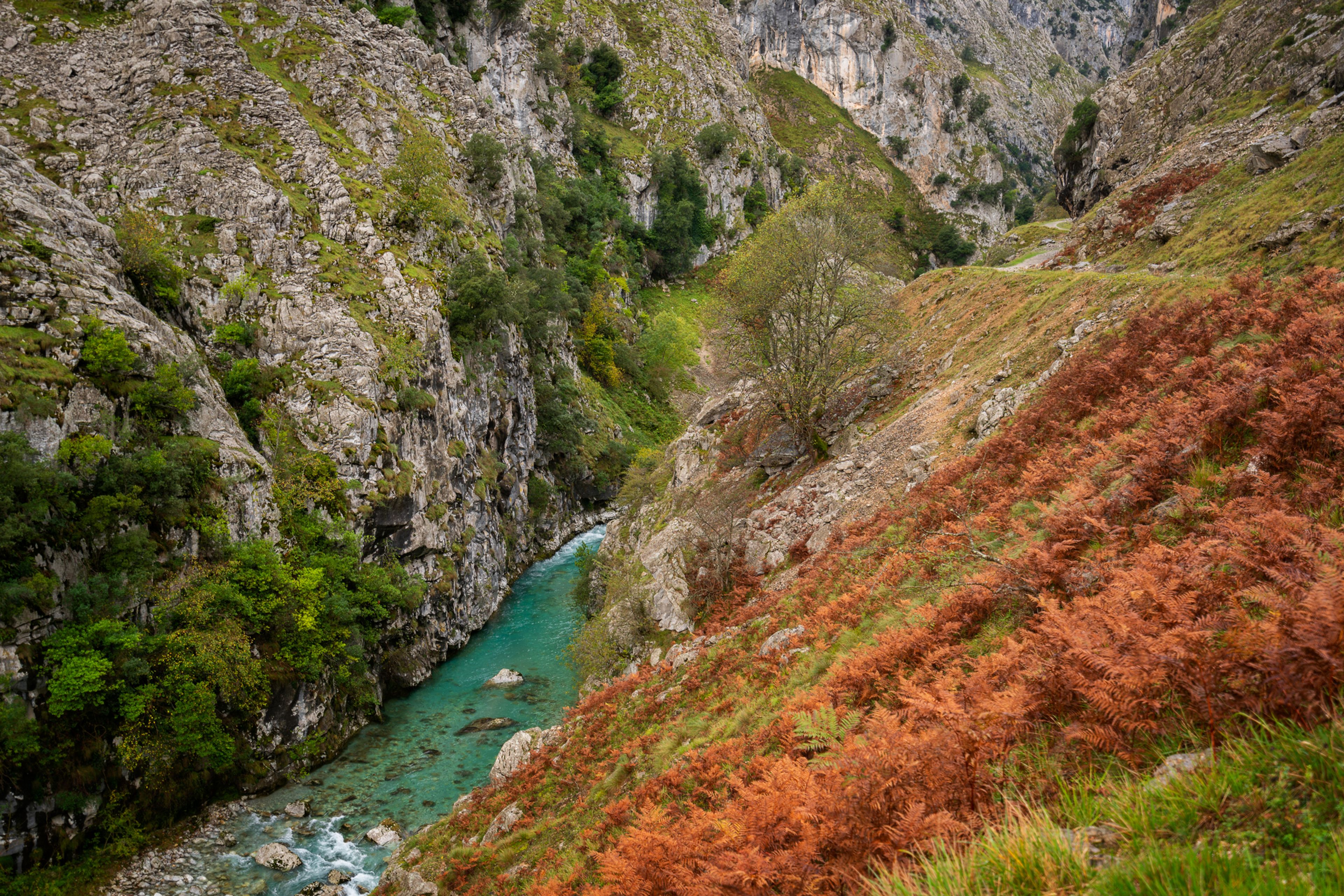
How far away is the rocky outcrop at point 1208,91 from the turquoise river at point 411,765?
118 ft

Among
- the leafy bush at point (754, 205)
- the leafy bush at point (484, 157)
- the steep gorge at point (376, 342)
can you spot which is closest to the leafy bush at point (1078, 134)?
the steep gorge at point (376, 342)

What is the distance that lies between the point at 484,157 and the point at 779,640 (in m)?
45.3

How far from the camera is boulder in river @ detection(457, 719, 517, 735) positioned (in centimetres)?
2411

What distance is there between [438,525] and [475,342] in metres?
13.1

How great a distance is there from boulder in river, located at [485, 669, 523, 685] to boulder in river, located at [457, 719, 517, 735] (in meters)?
3.05

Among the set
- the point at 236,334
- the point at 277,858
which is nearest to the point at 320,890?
the point at 277,858

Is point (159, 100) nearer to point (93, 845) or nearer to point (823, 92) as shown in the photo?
point (93, 845)

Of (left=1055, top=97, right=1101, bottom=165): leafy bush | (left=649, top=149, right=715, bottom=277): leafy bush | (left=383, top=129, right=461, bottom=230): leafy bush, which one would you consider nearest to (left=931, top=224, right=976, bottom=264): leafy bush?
(left=649, top=149, right=715, bottom=277): leafy bush

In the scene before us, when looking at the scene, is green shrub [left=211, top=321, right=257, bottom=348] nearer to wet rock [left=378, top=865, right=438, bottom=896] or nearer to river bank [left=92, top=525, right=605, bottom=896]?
river bank [left=92, top=525, right=605, bottom=896]

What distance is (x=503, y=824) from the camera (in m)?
12.2

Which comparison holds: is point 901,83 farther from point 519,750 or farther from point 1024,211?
point 519,750

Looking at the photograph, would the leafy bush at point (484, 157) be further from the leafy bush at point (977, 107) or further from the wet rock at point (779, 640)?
the leafy bush at point (977, 107)

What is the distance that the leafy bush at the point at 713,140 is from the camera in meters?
87.9

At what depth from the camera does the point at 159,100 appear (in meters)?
32.9
